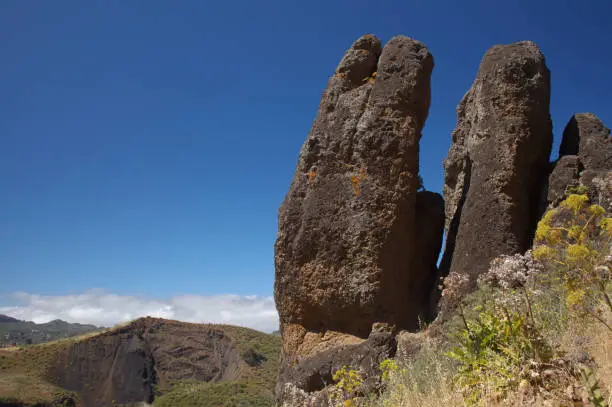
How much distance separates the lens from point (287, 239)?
11938mm

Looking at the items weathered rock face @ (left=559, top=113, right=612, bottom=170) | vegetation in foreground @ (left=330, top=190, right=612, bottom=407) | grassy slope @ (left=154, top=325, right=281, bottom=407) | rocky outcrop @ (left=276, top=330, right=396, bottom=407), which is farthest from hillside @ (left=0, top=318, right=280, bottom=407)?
vegetation in foreground @ (left=330, top=190, right=612, bottom=407)

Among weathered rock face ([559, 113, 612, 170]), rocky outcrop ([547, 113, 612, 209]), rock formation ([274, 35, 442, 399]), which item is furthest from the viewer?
rock formation ([274, 35, 442, 399])

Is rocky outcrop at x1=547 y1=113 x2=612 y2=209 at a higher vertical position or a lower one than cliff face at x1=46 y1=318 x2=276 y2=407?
higher

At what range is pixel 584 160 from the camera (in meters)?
10.1

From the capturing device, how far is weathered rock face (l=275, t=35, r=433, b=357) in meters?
10.5

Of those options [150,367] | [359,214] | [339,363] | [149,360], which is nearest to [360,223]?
[359,214]

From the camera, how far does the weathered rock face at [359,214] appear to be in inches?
415

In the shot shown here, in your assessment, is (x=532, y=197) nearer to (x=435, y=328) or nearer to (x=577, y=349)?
(x=435, y=328)

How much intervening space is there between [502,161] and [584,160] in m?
1.73

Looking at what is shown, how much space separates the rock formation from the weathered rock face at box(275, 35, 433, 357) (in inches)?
1.0

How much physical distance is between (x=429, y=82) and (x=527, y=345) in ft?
30.4

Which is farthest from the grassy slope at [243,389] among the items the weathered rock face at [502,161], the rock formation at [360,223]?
the weathered rock face at [502,161]

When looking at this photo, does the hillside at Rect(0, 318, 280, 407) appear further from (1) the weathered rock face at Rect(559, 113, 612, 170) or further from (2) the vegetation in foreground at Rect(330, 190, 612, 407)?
(2) the vegetation in foreground at Rect(330, 190, 612, 407)

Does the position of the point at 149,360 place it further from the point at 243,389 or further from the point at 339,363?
the point at 339,363
